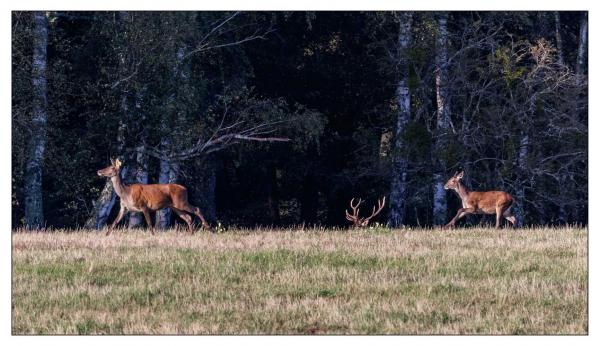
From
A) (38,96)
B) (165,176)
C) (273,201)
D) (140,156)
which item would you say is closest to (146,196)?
(38,96)

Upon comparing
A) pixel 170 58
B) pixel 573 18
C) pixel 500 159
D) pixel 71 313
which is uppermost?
pixel 573 18

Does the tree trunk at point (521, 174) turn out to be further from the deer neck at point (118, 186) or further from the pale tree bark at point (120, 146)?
the deer neck at point (118, 186)

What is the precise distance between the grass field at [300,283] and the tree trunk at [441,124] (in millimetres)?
9127

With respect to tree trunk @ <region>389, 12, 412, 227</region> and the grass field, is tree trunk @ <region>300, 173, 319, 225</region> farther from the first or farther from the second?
the grass field

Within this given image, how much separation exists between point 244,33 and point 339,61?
340 cm

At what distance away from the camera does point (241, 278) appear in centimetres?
1545

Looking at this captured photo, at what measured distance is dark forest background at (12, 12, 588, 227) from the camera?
24.8m

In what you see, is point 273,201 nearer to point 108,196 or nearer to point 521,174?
point 521,174

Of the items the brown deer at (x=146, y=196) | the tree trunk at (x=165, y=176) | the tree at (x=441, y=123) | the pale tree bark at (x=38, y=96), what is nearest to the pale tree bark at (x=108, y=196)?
the tree trunk at (x=165, y=176)

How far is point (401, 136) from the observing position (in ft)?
97.1

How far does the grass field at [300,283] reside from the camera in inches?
497
